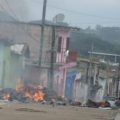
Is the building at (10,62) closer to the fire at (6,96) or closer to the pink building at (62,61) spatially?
the fire at (6,96)

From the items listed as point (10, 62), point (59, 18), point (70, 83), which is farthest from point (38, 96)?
point (59, 18)

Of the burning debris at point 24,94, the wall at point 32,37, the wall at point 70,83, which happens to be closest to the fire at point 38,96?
the burning debris at point 24,94

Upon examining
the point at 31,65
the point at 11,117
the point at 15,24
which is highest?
the point at 15,24

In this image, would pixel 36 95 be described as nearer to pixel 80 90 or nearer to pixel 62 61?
pixel 62 61

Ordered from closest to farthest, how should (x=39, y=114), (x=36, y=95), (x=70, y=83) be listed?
(x=39, y=114), (x=36, y=95), (x=70, y=83)

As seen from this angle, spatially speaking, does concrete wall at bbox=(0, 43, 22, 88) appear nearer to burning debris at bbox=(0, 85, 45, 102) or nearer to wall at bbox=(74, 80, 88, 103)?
burning debris at bbox=(0, 85, 45, 102)

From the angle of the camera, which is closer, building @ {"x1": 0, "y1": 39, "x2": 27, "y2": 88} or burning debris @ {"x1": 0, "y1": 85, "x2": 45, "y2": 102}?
burning debris @ {"x1": 0, "y1": 85, "x2": 45, "y2": 102}

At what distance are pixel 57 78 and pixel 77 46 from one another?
94.8 feet

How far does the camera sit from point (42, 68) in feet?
155

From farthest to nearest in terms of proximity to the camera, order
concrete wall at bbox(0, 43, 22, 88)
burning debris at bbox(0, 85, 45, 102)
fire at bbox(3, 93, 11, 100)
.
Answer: concrete wall at bbox(0, 43, 22, 88) → burning debris at bbox(0, 85, 45, 102) → fire at bbox(3, 93, 11, 100)

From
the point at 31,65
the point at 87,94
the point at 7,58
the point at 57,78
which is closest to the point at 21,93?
the point at 7,58

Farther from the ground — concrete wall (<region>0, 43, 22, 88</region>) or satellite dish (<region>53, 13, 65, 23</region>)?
satellite dish (<region>53, 13, 65, 23</region>)

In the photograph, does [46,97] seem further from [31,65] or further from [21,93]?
[31,65]

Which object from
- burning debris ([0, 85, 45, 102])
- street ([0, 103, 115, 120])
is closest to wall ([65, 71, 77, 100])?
burning debris ([0, 85, 45, 102])
